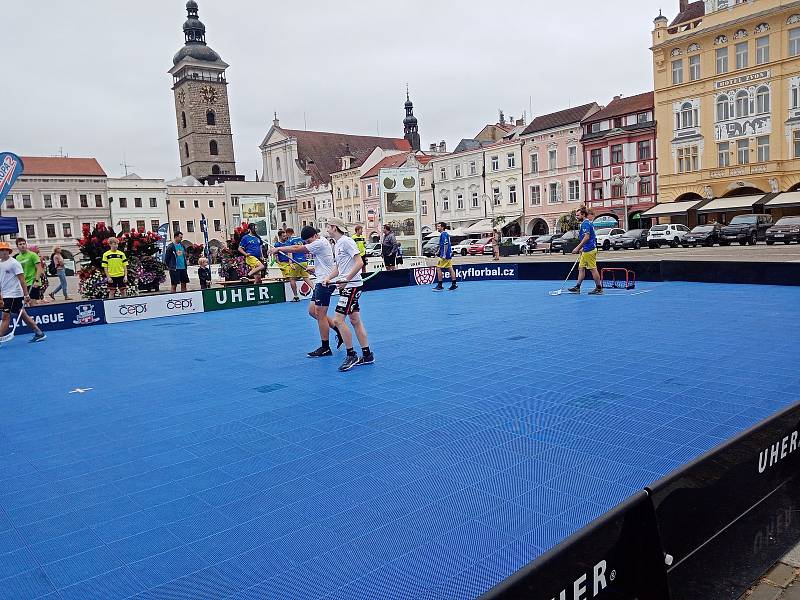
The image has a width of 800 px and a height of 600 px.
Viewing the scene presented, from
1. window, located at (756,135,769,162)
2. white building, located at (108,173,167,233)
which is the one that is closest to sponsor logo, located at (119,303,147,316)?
window, located at (756,135,769,162)

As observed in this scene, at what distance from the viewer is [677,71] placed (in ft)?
147

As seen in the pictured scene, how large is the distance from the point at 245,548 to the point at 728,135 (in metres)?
47.1

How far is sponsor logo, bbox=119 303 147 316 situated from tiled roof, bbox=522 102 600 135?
43.7 m

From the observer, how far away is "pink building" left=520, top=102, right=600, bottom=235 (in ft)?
170

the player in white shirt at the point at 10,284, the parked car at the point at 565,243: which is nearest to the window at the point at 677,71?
the parked car at the point at 565,243

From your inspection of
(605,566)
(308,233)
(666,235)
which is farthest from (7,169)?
(666,235)

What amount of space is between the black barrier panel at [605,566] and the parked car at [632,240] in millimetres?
40182

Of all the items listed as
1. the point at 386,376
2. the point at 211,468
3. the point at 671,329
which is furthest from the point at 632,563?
the point at 671,329

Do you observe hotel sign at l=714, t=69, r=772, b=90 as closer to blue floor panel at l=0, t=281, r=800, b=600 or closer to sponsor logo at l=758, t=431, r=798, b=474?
blue floor panel at l=0, t=281, r=800, b=600

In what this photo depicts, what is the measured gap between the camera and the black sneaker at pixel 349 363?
809 cm

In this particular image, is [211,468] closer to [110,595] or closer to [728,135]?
[110,595]

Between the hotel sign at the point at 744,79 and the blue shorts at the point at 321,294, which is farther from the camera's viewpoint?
the hotel sign at the point at 744,79

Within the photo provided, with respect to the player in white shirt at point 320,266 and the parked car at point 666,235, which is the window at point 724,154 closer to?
the parked car at point 666,235

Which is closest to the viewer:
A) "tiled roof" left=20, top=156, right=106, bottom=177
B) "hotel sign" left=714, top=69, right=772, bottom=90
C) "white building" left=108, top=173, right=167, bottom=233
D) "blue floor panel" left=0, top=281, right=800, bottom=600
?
"blue floor panel" left=0, top=281, right=800, bottom=600
